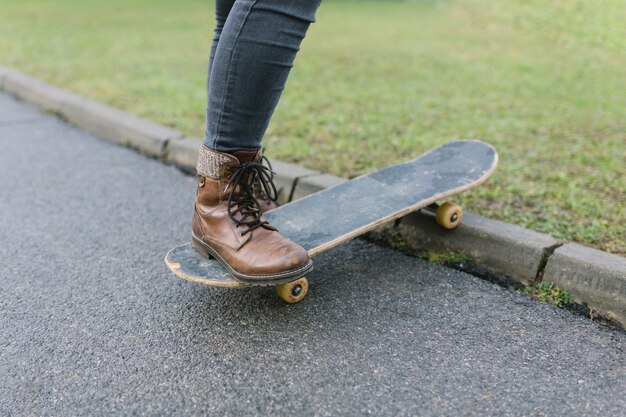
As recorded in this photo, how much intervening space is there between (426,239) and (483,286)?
35 centimetres

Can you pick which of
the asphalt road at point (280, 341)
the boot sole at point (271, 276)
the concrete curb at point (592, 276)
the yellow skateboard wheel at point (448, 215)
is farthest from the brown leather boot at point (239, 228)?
the concrete curb at point (592, 276)

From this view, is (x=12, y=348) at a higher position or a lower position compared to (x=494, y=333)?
lower

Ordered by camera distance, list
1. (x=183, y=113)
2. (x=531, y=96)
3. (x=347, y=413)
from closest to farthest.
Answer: (x=347, y=413), (x=183, y=113), (x=531, y=96)

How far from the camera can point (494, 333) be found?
174 cm

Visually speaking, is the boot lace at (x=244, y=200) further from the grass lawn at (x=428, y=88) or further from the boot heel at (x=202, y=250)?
the grass lawn at (x=428, y=88)

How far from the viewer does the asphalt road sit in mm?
1451

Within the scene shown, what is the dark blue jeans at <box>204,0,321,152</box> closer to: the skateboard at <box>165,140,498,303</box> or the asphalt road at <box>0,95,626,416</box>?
the skateboard at <box>165,140,498,303</box>

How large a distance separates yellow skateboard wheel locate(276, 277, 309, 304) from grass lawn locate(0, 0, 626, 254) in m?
0.90

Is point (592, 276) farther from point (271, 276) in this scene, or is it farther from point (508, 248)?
point (271, 276)

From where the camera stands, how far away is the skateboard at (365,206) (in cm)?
183

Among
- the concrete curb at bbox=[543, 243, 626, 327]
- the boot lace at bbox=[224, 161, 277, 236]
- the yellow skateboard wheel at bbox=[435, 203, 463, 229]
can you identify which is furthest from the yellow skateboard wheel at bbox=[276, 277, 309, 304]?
the concrete curb at bbox=[543, 243, 626, 327]

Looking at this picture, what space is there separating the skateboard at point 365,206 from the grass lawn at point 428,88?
202 mm

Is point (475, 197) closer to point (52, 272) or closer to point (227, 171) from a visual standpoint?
point (227, 171)

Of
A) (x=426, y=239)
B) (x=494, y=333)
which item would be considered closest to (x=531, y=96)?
(x=426, y=239)
